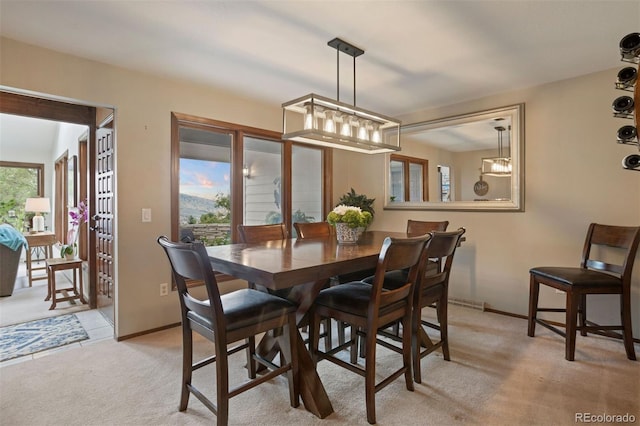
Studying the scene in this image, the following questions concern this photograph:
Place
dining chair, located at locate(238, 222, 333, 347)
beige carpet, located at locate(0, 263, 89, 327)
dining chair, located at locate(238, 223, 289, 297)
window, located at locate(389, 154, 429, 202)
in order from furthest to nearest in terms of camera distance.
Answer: window, located at locate(389, 154, 429, 202)
beige carpet, located at locate(0, 263, 89, 327)
dining chair, located at locate(238, 223, 289, 297)
dining chair, located at locate(238, 222, 333, 347)

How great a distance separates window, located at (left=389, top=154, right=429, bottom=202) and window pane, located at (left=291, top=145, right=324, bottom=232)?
1.01 meters

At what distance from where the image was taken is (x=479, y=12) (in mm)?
2025

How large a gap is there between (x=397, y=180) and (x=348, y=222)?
7.00 feet

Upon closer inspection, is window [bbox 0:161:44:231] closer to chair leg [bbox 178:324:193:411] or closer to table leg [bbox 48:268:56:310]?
table leg [bbox 48:268:56:310]

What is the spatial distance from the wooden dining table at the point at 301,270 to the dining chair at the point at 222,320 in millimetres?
89

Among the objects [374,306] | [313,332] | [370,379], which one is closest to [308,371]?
[313,332]

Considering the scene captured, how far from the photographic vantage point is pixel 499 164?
3.52m

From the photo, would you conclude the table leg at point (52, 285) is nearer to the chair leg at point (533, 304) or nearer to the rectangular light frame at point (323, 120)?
the rectangular light frame at point (323, 120)

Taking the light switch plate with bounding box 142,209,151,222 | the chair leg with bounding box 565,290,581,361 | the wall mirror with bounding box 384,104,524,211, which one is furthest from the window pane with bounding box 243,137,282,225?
the chair leg with bounding box 565,290,581,361

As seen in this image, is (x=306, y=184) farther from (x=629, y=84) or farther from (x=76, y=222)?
(x=629, y=84)

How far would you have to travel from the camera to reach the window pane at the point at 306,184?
4.36 metres

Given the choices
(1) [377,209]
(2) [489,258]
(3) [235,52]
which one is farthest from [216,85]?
(2) [489,258]

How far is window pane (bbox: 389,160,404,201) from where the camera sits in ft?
14.3

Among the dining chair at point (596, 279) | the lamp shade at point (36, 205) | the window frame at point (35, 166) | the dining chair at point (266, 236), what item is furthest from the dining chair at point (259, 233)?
the window frame at point (35, 166)
